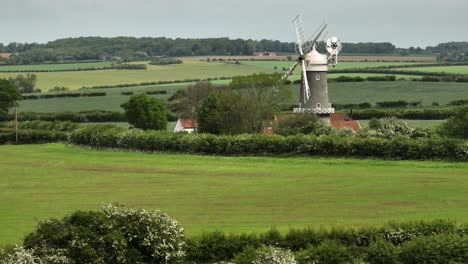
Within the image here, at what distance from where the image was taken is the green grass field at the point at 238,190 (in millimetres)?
42000

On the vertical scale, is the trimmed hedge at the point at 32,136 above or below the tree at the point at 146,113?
below

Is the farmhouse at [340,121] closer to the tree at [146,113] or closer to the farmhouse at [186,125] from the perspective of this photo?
the farmhouse at [186,125]

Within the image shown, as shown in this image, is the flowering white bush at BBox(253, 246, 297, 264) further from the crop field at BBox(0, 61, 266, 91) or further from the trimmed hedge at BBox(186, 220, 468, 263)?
the crop field at BBox(0, 61, 266, 91)

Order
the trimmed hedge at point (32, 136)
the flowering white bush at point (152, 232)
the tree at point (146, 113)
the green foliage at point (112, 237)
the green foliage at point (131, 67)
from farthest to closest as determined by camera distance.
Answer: the green foliage at point (131, 67)
the trimmed hedge at point (32, 136)
the tree at point (146, 113)
the flowering white bush at point (152, 232)
the green foliage at point (112, 237)

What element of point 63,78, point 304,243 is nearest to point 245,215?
point 304,243

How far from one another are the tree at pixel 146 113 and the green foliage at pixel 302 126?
1537 cm

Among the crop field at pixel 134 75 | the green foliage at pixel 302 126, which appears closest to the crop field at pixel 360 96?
the crop field at pixel 134 75

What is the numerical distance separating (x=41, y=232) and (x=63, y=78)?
145729 mm

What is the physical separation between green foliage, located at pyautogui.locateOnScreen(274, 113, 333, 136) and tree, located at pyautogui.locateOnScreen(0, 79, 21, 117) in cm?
4165

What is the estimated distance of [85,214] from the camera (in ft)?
100

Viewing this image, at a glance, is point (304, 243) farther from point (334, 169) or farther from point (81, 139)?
point (81, 139)

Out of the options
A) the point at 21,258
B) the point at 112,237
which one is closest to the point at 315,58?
the point at 112,237

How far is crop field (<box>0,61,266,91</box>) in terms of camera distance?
165000mm

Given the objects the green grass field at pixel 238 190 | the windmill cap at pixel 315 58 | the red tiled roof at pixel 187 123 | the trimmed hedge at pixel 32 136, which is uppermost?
the windmill cap at pixel 315 58
